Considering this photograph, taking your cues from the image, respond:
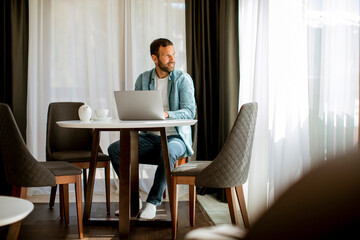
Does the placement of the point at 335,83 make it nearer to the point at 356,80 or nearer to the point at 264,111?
the point at 356,80

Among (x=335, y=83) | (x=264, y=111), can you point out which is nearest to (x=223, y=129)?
(x=264, y=111)

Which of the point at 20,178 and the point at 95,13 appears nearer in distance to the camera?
the point at 20,178

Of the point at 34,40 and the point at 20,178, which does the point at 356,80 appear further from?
the point at 34,40

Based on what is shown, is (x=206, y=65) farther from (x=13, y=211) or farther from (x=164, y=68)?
(x=13, y=211)

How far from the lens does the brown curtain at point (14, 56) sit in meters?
3.79

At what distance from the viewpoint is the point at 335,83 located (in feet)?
5.97

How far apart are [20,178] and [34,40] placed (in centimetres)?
207

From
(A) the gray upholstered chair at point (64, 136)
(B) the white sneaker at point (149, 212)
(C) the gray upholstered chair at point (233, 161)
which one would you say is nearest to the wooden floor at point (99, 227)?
(B) the white sneaker at point (149, 212)

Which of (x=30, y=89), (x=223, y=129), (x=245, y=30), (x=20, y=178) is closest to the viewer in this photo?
(x=20, y=178)

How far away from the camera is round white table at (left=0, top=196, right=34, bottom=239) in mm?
1204

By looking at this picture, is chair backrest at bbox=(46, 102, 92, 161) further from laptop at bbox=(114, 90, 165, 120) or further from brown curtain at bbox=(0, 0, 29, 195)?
laptop at bbox=(114, 90, 165, 120)

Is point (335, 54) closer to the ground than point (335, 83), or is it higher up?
higher up

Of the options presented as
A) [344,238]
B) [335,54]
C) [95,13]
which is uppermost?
[95,13]

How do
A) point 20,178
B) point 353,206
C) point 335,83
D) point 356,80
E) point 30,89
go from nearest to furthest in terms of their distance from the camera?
1. point 353,206
2. point 356,80
3. point 335,83
4. point 20,178
5. point 30,89
